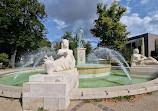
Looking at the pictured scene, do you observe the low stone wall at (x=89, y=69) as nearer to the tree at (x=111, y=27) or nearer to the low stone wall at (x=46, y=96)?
the low stone wall at (x=46, y=96)

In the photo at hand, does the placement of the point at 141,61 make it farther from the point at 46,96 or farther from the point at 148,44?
the point at 148,44

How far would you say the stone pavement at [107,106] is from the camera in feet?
9.66

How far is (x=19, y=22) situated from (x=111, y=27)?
1973cm

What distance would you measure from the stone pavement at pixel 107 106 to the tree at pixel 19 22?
17.6 metres

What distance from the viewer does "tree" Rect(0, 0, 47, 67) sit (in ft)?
55.9

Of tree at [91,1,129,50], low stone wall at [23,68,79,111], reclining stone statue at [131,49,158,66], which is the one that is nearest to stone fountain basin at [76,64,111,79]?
reclining stone statue at [131,49,158,66]

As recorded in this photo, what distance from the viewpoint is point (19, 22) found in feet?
62.7

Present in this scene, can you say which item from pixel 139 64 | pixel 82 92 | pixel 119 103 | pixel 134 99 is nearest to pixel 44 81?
pixel 82 92

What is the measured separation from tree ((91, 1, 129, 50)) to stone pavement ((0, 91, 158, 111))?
18.8m

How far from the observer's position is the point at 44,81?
328cm

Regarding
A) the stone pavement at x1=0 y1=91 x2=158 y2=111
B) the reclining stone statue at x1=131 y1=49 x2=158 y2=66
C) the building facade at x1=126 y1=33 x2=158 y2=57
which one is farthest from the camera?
the building facade at x1=126 y1=33 x2=158 y2=57

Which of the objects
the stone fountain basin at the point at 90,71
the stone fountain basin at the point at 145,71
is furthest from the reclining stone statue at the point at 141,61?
the stone fountain basin at the point at 90,71

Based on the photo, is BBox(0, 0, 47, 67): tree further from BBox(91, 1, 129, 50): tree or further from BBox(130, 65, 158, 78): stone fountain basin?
BBox(130, 65, 158, 78): stone fountain basin

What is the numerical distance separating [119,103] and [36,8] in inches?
925
